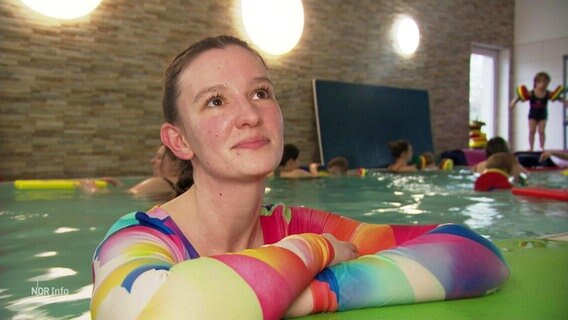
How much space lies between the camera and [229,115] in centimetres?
132

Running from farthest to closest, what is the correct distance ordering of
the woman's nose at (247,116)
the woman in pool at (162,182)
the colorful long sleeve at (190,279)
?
1. the woman in pool at (162,182)
2. the woman's nose at (247,116)
3. the colorful long sleeve at (190,279)

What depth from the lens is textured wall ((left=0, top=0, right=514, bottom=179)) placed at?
20.1 feet

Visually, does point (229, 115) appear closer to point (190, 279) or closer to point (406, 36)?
point (190, 279)

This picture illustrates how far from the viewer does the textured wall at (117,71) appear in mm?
6113

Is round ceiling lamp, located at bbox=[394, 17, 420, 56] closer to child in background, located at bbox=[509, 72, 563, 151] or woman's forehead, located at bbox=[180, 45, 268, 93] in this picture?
child in background, located at bbox=[509, 72, 563, 151]

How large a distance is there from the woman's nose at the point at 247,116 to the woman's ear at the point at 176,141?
Result: 21 cm

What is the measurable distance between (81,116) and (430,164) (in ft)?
18.4

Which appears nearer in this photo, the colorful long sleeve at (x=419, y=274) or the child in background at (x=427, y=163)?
the colorful long sleeve at (x=419, y=274)

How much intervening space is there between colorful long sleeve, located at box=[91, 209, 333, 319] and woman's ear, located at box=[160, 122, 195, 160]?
25cm

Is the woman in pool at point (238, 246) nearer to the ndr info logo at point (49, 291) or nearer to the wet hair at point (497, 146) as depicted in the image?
the ndr info logo at point (49, 291)

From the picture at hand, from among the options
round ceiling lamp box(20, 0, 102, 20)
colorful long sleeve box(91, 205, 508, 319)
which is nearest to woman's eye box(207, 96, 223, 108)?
colorful long sleeve box(91, 205, 508, 319)

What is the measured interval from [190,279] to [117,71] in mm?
6288

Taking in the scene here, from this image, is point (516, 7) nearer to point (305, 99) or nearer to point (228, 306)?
point (305, 99)

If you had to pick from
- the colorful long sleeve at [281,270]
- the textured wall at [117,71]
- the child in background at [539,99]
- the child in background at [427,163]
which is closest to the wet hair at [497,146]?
the child in background at [427,163]
